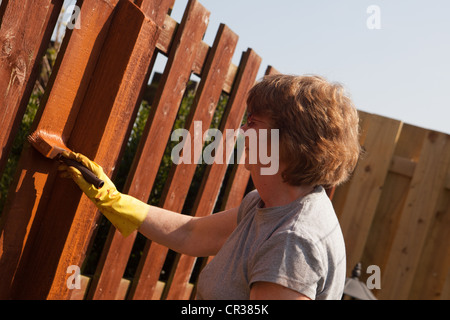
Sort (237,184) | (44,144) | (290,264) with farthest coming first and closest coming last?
(237,184) < (44,144) < (290,264)

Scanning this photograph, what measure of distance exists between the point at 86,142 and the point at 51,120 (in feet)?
0.53

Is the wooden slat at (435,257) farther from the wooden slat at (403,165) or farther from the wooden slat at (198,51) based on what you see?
the wooden slat at (198,51)

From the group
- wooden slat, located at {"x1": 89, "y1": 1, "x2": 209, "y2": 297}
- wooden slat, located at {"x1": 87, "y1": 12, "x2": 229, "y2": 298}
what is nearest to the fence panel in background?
wooden slat, located at {"x1": 87, "y1": 12, "x2": 229, "y2": 298}

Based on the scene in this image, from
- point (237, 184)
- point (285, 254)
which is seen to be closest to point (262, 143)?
point (285, 254)

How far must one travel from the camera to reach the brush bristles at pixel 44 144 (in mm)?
1844

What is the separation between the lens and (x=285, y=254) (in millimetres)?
1684

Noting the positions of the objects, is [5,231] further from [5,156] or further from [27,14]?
[27,14]

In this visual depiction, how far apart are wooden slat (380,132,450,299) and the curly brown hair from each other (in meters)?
2.48

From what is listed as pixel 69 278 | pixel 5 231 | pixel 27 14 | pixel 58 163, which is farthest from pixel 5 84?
pixel 69 278

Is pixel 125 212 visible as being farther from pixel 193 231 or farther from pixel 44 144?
pixel 44 144

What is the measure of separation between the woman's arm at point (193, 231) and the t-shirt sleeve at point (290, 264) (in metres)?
0.64

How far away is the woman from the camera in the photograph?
1703 millimetres

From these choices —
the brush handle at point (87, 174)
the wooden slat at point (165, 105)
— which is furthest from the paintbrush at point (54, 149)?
the wooden slat at point (165, 105)

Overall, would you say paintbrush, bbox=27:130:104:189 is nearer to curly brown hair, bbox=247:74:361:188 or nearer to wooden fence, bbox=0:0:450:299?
wooden fence, bbox=0:0:450:299
